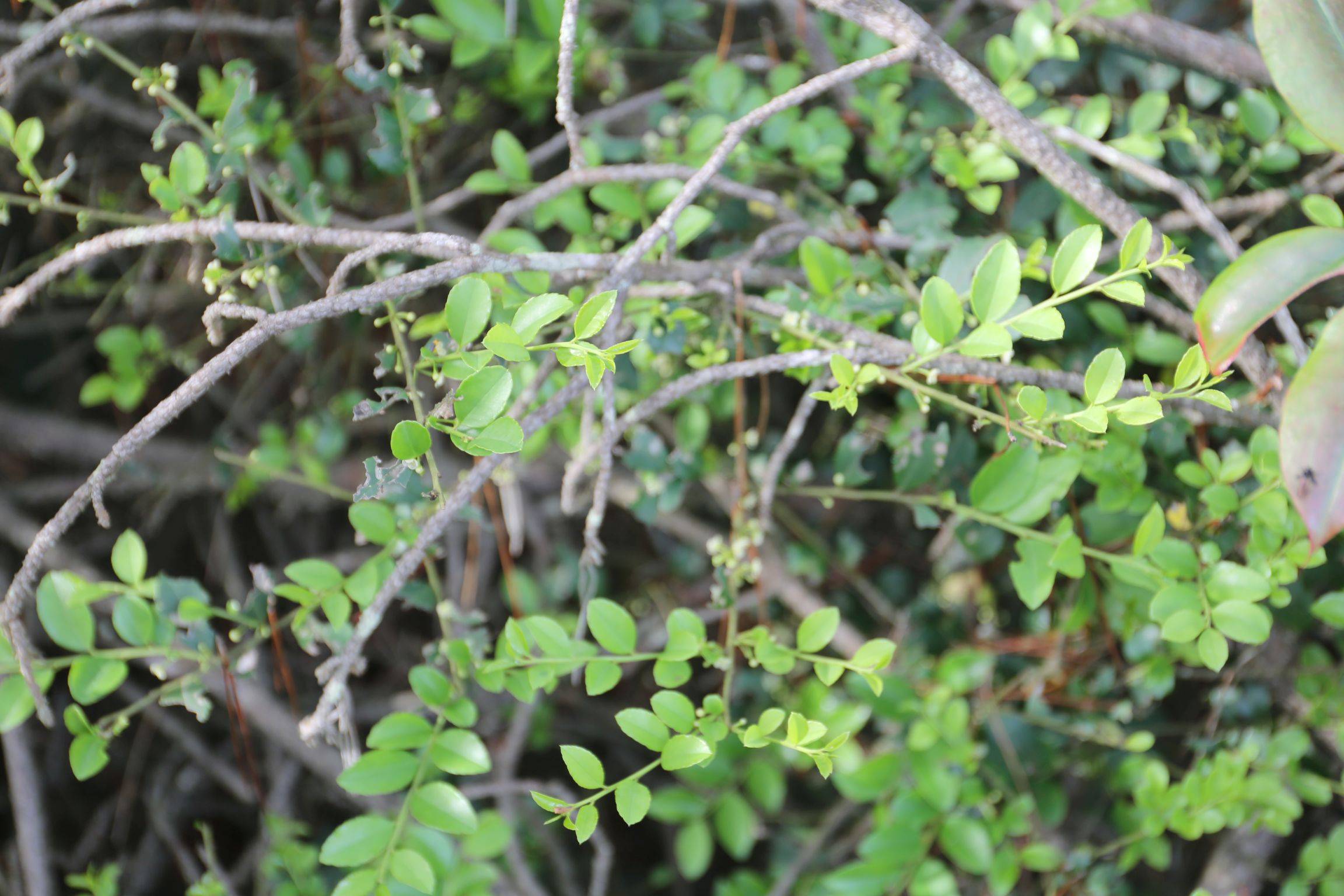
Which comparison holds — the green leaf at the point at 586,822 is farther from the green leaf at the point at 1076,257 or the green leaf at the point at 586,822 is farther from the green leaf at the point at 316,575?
the green leaf at the point at 1076,257

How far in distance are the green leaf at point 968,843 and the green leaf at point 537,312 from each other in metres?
0.76

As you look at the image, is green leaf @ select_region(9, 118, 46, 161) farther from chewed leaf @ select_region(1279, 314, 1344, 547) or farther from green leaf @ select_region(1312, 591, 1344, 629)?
green leaf @ select_region(1312, 591, 1344, 629)

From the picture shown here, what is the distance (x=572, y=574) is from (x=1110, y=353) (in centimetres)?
91

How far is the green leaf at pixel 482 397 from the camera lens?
1.98 feet

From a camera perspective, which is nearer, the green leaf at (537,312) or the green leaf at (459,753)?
the green leaf at (537,312)

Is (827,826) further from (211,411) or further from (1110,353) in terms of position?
(211,411)

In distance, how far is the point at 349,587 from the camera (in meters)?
0.83

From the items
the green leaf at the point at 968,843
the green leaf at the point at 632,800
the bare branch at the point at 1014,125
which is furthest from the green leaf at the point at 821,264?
the green leaf at the point at 968,843

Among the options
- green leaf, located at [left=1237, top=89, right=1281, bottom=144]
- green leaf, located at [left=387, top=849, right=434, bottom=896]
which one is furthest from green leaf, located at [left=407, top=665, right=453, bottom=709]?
green leaf, located at [left=1237, top=89, right=1281, bottom=144]

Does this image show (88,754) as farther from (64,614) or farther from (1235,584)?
(1235,584)

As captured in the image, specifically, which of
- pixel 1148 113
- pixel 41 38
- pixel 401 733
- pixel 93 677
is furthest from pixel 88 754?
pixel 1148 113

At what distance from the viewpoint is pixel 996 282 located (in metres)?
0.68

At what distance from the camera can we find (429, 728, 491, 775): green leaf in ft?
2.56

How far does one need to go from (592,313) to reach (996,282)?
0.31 metres
